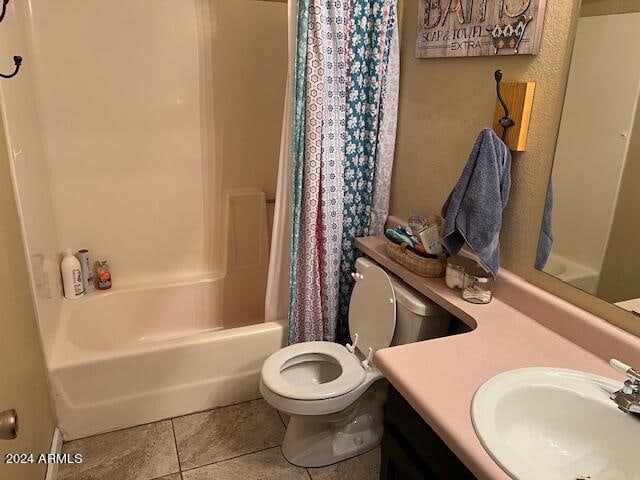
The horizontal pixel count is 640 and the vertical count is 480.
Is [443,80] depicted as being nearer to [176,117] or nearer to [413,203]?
[413,203]

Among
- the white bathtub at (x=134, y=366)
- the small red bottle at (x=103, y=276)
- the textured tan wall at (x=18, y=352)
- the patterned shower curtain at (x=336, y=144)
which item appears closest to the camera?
the textured tan wall at (x=18, y=352)

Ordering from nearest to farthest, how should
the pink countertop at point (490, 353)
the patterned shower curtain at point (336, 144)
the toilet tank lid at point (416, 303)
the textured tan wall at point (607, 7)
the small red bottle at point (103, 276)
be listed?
1. the pink countertop at point (490, 353)
2. the textured tan wall at point (607, 7)
3. the toilet tank lid at point (416, 303)
4. the patterned shower curtain at point (336, 144)
5. the small red bottle at point (103, 276)

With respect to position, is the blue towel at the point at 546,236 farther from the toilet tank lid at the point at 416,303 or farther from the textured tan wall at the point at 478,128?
the toilet tank lid at the point at 416,303

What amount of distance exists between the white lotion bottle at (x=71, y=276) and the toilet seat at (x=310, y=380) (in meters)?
1.15

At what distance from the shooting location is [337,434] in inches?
77.1

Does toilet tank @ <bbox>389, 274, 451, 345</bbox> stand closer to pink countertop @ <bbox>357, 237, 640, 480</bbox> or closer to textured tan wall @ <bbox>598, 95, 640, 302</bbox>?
pink countertop @ <bbox>357, 237, 640, 480</bbox>

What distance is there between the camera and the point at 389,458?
4.25 feet

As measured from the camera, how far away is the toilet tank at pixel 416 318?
1.69m

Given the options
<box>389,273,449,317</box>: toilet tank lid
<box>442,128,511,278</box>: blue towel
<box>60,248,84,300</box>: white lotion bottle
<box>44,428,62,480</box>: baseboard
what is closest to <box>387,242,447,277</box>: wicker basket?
<box>389,273,449,317</box>: toilet tank lid

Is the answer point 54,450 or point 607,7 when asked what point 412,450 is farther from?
point 54,450

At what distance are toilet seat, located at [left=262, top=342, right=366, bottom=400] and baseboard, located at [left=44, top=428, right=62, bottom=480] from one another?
84 centimetres

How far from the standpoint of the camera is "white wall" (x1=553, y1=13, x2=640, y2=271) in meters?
1.18

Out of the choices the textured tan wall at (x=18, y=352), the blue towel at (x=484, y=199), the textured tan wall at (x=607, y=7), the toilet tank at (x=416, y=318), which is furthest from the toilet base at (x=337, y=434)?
the textured tan wall at (x=607, y=7)

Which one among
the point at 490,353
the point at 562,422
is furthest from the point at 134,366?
the point at 562,422
